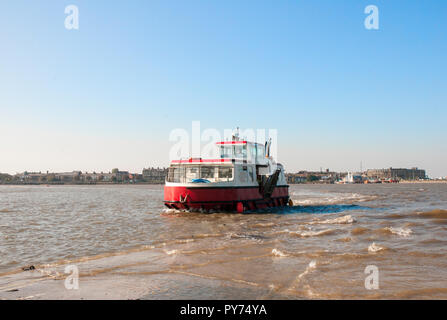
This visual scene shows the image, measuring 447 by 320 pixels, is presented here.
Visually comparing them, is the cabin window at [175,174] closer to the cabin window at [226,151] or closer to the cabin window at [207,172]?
the cabin window at [207,172]

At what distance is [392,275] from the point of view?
916cm

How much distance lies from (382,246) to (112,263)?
9.40 metres

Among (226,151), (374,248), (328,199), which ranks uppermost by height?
(226,151)

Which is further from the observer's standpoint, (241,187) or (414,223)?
(241,187)

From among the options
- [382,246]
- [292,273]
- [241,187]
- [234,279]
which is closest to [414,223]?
[382,246]

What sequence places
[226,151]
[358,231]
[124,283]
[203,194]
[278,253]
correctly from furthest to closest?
1. [226,151]
2. [203,194]
3. [358,231]
4. [278,253]
5. [124,283]

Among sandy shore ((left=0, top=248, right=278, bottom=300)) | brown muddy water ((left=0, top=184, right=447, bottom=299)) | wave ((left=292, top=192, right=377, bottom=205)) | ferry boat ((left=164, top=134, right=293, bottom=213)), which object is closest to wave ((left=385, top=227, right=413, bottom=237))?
brown muddy water ((left=0, top=184, right=447, bottom=299))

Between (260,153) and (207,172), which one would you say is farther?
(260,153)

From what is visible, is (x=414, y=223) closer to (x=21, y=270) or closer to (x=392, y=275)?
(x=392, y=275)

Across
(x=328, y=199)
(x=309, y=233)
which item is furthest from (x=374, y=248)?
(x=328, y=199)

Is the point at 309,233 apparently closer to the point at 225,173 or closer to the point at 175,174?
the point at 225,173

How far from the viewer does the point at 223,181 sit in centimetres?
2569

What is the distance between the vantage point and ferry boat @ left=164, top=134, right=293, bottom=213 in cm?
2502
